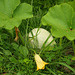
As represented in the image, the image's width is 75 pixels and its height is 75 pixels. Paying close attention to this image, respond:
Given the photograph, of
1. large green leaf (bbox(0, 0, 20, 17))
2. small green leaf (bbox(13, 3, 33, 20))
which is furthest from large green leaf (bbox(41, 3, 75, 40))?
large green leaf (bbox(0, 0, 20, 17))

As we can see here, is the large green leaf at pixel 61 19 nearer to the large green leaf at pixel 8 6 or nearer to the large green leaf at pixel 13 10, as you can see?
the large green leaf at pixel 13 10

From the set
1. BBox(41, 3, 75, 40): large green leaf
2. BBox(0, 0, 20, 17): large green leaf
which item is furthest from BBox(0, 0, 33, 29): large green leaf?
BBox(41, 3, 75, 40): large green leaf

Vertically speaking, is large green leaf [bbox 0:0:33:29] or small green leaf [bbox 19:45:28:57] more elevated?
large green leaf [bbox 0:0:33:29]

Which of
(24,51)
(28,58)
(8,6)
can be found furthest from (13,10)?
(28,58)

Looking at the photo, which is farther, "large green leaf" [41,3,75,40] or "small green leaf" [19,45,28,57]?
"small green leaf" [19,45,28,57]

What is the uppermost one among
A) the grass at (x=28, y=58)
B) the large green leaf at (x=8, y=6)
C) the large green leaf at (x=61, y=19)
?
the large green leaf at (x=8, y=6)

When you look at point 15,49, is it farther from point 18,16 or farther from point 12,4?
point 12,4

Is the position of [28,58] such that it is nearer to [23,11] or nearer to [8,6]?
[23,11]

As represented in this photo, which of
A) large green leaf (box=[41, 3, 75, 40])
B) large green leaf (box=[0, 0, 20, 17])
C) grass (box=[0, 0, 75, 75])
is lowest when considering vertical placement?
grass (box=[0, 0, 75, 75])

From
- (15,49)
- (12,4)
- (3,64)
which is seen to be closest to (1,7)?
(12,4)

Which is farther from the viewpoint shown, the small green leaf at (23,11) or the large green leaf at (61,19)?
the small green leaf at (23,11)

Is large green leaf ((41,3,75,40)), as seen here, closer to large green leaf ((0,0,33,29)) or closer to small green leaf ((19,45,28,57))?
large green leaf ((0,0,33,29))

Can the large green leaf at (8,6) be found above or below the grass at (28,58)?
above

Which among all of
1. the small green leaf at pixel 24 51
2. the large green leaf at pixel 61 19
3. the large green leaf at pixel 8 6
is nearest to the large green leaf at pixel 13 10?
the large green leaf at pixel 8 6
